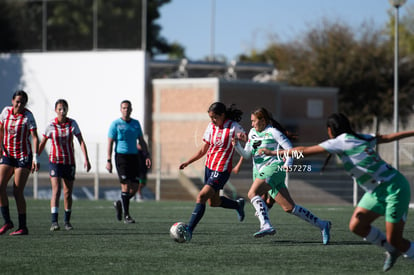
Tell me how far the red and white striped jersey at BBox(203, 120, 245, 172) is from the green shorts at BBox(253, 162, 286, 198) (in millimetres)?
480

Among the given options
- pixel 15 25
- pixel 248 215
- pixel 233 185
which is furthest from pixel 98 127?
pixel 248 215

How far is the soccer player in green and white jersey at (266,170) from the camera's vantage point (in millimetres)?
10836

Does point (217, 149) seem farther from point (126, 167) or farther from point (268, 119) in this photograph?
point (126, 167)

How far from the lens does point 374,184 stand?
313 inches

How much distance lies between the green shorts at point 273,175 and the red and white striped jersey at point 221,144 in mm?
480

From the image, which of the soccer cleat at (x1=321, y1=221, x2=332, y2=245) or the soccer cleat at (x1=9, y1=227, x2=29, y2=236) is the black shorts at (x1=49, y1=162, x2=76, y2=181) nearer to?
the soccer cleat at (x1=9, y1=227, x2=29, y2=236)

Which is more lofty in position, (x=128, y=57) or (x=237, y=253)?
(x=128, y=57)

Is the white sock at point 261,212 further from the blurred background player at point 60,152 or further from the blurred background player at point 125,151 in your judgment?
the blurred background player at point 125,151

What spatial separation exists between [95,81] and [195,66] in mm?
9035

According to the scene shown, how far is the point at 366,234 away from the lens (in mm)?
8102

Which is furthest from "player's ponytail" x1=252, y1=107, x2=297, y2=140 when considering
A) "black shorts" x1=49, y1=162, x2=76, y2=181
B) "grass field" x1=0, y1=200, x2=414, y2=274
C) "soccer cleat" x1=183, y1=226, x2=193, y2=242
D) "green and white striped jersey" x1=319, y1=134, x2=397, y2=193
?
"black shorts" x1=49, y1=162, x2=76, y2=181

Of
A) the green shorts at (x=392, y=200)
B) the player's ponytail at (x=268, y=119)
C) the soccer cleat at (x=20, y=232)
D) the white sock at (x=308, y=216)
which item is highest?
the player's ponytail at (x=268, y=119)

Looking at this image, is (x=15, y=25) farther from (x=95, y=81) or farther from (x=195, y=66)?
(x=195, y=66)

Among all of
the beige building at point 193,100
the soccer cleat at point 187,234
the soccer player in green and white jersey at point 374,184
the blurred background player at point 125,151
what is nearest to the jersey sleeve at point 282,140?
the soccer cleat at point 187,234
